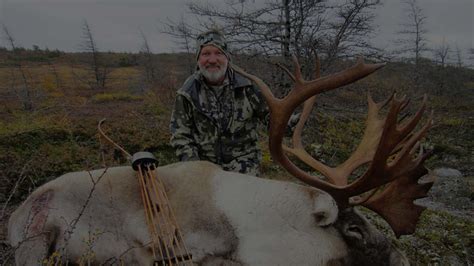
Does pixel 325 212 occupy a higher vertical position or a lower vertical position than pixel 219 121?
lower

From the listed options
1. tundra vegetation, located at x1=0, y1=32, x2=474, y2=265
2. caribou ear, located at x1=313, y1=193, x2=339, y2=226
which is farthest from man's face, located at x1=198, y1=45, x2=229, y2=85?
caribou ear, located at x1=313, y1=193, x2=339, y2=226

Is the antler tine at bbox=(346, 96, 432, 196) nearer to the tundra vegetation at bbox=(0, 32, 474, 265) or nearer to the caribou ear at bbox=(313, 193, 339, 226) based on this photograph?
the caribou ear at bbox=(313, 193, 339, 226)

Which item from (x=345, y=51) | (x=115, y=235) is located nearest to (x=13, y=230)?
(x=115, y=235)

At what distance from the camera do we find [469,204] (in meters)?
7.34

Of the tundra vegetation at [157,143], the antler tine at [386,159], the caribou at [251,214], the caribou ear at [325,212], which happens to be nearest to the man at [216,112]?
the tundra vegetation at [157,143]

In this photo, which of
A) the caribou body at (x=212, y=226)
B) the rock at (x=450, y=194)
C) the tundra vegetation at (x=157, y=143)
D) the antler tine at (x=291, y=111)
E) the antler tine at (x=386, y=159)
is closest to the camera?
the antler tine at (x=386, y=159)

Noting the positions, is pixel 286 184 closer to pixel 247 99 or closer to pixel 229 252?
pixel 229 252

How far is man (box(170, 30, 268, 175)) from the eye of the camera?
4602 millimetres

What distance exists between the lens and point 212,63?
4.57m

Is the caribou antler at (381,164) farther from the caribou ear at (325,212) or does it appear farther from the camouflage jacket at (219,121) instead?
the camouflage jacket at (219,121)

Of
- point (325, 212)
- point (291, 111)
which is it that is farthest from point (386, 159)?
point (291, 111)

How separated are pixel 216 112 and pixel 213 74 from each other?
1.37 ft

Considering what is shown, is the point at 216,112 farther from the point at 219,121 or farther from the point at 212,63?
the point at 212,63

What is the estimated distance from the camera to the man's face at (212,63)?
4.57 m
